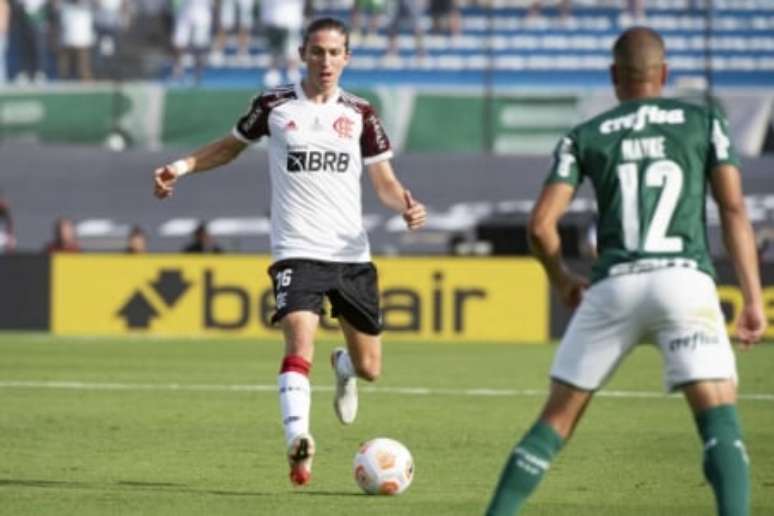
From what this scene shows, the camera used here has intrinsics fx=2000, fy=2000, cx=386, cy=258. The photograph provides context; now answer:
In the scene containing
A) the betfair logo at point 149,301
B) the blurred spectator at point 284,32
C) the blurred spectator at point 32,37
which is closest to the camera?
the betfair logo at point 149,301

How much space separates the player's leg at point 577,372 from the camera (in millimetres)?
7672

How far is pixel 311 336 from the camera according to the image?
11000 millimetres

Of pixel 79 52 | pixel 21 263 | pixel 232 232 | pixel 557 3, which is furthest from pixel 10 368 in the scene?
pixel 557 3

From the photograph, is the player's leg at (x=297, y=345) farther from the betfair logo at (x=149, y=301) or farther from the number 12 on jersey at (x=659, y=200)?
the betfair logo at (x=149, y=301)

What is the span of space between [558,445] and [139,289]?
65.1 ft

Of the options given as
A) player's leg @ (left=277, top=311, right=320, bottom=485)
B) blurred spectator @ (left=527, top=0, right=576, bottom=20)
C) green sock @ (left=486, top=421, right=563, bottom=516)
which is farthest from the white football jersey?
blurred spectator @ (left=527, top=0, right=576, bottom=20)

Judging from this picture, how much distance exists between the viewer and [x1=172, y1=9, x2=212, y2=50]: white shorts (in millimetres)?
32844

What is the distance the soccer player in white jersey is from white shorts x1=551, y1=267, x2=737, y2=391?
132 inches

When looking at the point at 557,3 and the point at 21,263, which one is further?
the point at 557,3

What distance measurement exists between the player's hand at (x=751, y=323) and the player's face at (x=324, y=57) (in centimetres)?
388

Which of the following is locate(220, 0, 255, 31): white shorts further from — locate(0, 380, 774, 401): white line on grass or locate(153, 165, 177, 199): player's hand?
locate(153, 165, 177, 199): player's hand

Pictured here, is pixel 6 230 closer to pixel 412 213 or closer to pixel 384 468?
pixel 412 213

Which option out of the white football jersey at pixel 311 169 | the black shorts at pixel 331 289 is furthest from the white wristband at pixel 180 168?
the black shorts at pixel 331 289

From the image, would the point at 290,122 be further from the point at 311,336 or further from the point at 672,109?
the point at 672,109
